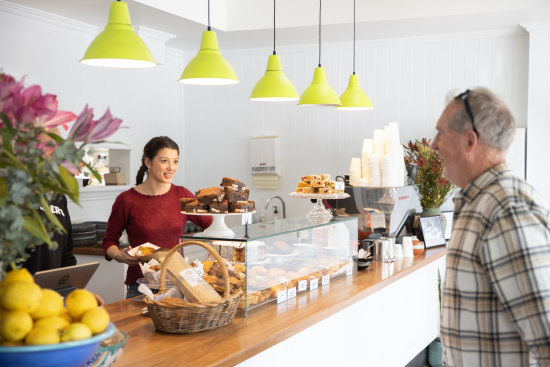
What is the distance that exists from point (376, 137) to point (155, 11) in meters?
2.32

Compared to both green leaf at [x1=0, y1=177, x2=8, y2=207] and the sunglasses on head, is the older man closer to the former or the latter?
the sunglasses on head

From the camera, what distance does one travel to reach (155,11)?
17.4ft

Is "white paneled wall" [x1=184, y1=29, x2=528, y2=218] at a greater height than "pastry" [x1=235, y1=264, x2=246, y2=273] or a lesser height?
greater

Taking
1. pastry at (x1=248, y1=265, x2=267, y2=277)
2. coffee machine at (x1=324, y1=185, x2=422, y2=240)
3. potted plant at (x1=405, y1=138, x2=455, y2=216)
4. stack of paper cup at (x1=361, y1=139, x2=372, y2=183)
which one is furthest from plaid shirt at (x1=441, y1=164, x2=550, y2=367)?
potted plant at (x1=405, y1=138, x2=455, y2=216)

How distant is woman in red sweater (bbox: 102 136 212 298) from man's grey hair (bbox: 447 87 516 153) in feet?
6.89

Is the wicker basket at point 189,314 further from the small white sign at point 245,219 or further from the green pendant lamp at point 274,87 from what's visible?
the green pendant lamp at point 274,87

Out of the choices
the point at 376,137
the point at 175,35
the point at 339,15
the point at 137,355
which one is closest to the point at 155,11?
the point at 175,35

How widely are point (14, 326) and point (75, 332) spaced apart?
0.12 m

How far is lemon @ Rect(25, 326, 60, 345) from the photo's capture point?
1.23 m

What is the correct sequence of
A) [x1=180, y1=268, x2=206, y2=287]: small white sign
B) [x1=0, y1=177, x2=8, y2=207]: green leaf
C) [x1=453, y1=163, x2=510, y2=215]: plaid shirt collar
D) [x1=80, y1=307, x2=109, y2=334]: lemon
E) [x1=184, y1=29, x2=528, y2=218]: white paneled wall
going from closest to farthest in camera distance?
1. [x1=0, y1=177, x2=8, y2=207]: green leaf
2. [x1=80, y1=307, x2=109, y2=334]: lemon
3. [x1=453, y1=163, x2=510, y2=215]: plaid shirt collar
4. [x1=180, y1=268, x2=206, y2=287]: small white sign
5. [x1=184, y1=29, x2=528, y2=218]: white paneled wall

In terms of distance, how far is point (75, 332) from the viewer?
127cm

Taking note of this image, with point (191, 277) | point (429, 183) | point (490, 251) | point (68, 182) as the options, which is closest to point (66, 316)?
point (68, 182)

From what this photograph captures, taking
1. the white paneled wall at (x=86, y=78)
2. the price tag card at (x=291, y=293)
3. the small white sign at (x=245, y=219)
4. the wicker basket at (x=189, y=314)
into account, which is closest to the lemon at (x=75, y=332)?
the wicker basket at (x=189, y=314)

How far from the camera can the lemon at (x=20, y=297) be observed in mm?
1274
